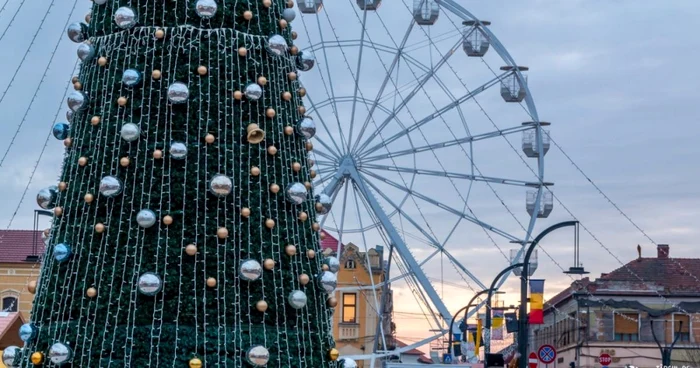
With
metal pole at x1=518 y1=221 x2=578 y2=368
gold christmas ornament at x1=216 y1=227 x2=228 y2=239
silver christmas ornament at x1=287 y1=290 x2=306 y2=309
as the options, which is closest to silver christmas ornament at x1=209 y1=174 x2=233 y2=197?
gold christmas ornament at x1=216 y1=227 x2=228 y2=239

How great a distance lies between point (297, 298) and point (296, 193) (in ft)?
2.69

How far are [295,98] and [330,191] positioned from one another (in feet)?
69.3

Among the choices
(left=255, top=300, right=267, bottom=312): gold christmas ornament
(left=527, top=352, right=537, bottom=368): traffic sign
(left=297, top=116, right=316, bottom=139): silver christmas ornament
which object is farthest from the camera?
(left=527, top=352, right=537, bottom=368): traffic sign

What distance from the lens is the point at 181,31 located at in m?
10.1

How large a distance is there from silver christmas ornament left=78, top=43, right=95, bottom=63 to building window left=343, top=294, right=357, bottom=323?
4482cm

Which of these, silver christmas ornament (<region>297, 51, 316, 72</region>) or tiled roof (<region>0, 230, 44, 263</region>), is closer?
silver christmas ornament (<region>297, 51, 316, 72</region>)

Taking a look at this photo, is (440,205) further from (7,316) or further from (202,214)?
(202,214)

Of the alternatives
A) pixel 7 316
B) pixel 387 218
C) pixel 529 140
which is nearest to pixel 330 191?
pixel 387 218

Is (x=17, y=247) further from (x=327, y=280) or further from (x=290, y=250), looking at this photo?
(x=290, y=250)

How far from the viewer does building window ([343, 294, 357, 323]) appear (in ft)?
180

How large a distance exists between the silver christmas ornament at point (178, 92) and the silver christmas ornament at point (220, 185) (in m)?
0.67

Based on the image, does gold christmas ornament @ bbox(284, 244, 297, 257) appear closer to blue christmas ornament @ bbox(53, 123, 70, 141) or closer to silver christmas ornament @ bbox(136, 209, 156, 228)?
silver christmas ornament @ bbox(136, 209, 156, 228)

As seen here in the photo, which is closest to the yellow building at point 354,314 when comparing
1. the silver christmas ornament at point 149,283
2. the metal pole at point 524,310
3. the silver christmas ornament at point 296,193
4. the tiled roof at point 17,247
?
the tiled roof at point 17,247

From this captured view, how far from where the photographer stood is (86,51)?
10164mm
